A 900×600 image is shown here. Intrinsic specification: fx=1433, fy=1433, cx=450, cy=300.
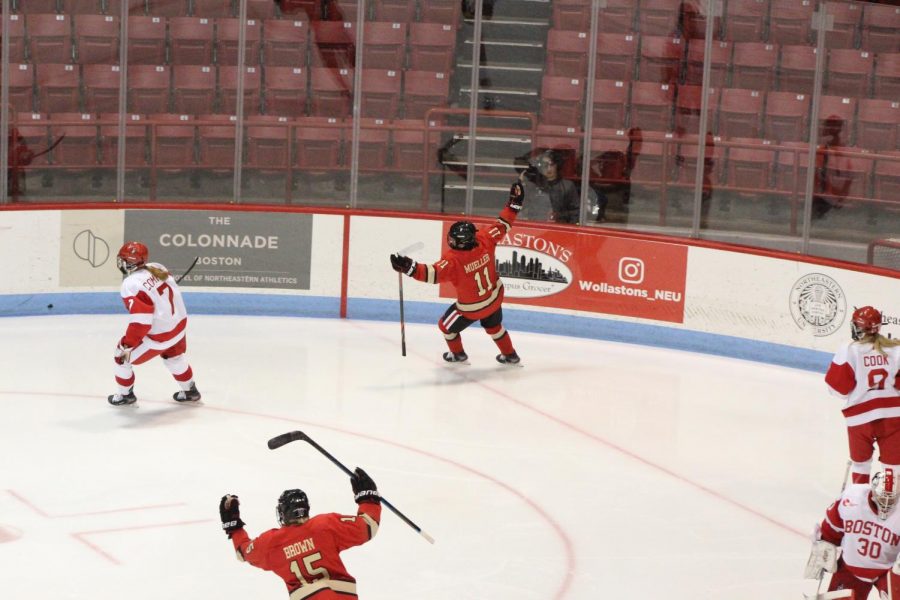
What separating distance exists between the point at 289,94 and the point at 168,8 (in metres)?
1.19

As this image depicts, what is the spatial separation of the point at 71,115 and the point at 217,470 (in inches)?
187

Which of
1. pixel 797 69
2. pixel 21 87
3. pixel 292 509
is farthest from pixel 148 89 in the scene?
pixel 292 509

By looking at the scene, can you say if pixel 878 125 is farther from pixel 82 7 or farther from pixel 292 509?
pixel 292 509

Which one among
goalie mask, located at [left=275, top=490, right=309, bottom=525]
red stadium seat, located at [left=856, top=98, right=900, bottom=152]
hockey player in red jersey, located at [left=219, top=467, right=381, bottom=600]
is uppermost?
red stadium seat, located at [left=856, top=98, right=900, bottom=152]

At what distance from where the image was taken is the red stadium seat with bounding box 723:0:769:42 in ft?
35.9

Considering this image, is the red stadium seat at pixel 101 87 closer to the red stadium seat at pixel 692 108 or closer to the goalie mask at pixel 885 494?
the red stadium seat at pixel 692 108

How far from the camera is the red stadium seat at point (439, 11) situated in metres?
11.8

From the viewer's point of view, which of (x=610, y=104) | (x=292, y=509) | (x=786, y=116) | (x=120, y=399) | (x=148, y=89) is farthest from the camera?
(x=148, y=89)

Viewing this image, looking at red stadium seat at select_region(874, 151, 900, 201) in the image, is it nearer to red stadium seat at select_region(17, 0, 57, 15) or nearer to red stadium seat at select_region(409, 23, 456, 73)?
red stadium seat at select_region(409, 23, 456, 73)

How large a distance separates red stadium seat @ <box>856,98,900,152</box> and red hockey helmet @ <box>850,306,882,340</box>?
3.90 meters

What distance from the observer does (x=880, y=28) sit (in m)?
10.6

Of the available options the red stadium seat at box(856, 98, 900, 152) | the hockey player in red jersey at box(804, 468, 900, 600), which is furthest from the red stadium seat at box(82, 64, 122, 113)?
the hockey player in red jersey at box(804, 468, 900, 600)

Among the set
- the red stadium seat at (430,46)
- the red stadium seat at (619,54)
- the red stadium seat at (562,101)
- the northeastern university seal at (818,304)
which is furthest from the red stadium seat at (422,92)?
the northeastern university seal at (818,304)

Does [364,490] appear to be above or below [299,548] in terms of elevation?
above
